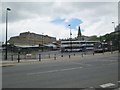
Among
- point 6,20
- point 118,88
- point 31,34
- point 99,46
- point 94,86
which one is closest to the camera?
point 118,88

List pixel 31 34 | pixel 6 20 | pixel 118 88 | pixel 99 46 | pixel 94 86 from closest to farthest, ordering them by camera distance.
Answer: pixel 118 88, pixel 94 86, pixel 6 20, pixel 99 46, pixel 31 34

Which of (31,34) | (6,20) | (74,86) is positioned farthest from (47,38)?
(74,86)

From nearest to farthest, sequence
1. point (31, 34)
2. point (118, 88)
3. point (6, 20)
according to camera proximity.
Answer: point (118, 88), point (6, 20), point (31, 34)

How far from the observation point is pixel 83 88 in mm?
9797

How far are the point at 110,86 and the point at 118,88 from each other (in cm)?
58

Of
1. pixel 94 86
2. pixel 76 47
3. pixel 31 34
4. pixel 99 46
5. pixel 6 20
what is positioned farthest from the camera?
pixel 31 34

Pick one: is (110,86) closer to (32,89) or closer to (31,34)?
(32,89)

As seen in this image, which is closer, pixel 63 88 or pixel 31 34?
pixel 63 88

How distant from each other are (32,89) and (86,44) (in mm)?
94090

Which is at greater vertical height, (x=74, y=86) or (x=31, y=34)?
(x=31, y=34)

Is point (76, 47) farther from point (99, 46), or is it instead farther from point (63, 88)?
point (63, 88)

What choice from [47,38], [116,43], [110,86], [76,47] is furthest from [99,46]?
[47,38]

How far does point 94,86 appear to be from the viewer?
33.6ft

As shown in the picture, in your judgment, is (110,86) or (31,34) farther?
(31,34)
